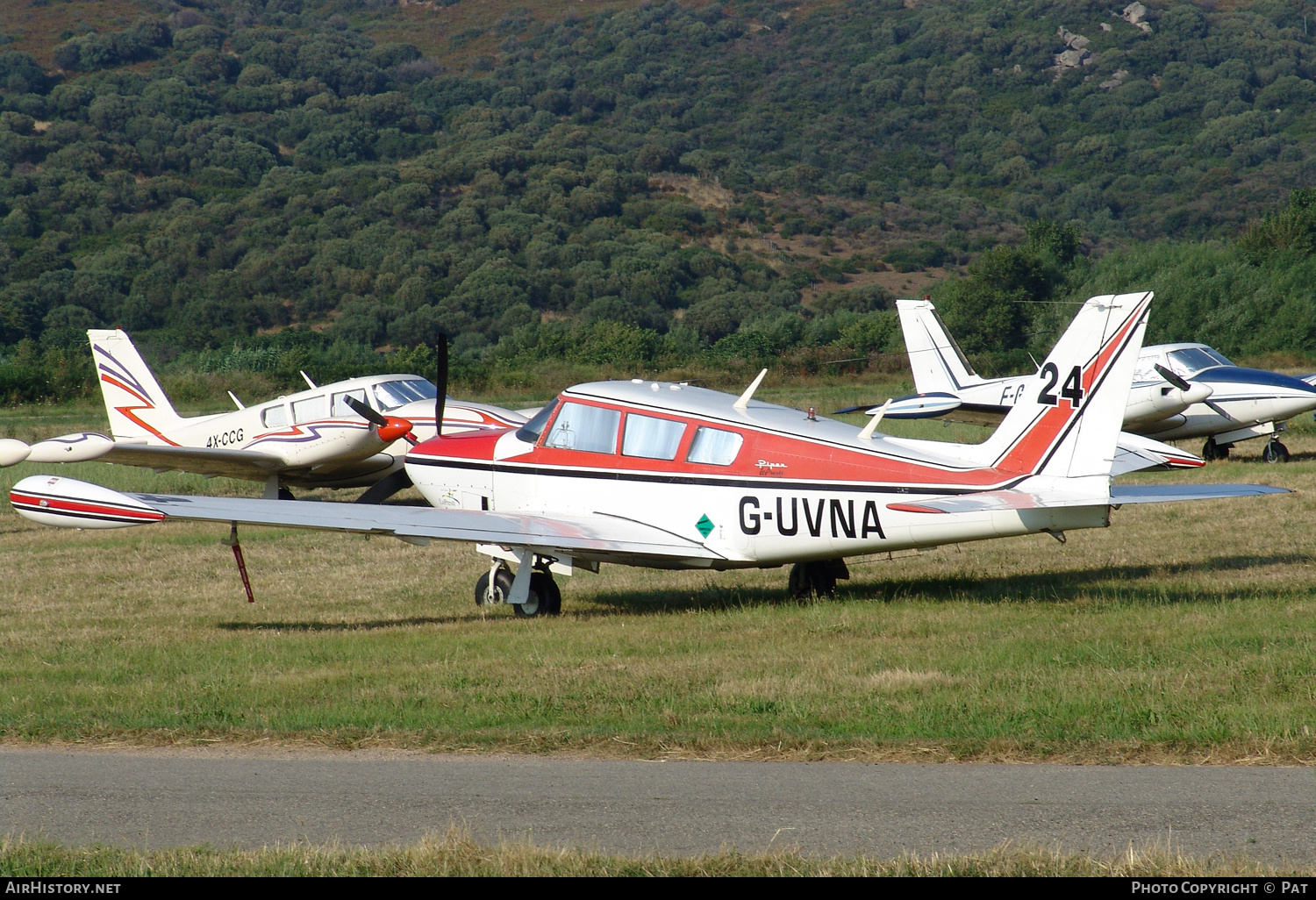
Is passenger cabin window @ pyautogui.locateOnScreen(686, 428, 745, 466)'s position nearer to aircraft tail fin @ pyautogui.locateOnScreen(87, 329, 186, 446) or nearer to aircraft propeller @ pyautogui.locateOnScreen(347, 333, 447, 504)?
aircraft propeller @ pyautogui.locateOnScreen(347, 333, 447, 504)

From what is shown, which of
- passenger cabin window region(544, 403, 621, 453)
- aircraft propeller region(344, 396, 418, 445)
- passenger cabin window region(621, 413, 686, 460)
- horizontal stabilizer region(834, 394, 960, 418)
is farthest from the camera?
horizontal stabilizer region(834, 394, 960, 418)

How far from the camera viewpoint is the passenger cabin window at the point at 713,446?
35.4 feet

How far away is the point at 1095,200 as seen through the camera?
11475 centimetres

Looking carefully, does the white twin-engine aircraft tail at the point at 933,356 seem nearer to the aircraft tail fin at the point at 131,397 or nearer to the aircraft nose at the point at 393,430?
the aircraft nose at the point at 393,430

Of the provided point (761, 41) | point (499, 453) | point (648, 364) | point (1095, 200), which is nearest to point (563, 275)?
point (648, 364)

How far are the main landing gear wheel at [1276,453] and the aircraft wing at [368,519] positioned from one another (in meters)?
15.8

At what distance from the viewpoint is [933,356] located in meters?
23.8

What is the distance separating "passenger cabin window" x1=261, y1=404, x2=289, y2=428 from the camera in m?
19.7

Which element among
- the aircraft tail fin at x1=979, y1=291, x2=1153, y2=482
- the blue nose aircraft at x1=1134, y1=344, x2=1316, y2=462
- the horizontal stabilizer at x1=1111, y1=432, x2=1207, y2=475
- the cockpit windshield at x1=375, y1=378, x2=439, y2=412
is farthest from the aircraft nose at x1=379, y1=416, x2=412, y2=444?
the blue nose aircraft at x1=1134, y1=344, x2=1316, y2=462

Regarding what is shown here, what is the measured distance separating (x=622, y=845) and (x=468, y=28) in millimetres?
181353

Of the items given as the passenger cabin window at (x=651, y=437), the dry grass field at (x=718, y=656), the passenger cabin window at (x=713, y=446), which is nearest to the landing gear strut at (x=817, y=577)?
the dry grass field at (x=718, y=656)

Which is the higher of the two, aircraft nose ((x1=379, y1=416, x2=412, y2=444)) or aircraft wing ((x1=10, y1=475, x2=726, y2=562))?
aircraft nose ((x1=379, y1=416, x2=412, y2=444))

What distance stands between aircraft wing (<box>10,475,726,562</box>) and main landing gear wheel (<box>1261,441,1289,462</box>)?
51.7 ft
